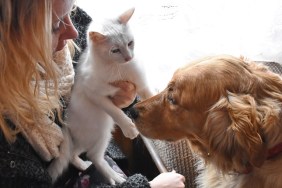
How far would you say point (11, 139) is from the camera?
3.43ft

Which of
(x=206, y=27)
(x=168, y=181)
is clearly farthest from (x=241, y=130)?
(x=206, y=27)

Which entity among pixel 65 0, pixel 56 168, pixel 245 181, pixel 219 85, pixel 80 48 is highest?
pixel 65 0

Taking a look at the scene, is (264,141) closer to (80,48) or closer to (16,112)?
(16,112)

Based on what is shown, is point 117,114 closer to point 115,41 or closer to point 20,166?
point 115,41

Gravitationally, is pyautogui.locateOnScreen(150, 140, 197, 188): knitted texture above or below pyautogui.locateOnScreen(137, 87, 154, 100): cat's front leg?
below

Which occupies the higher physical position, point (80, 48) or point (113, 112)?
point (80, 48)

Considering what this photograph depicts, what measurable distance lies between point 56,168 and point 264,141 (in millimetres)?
652

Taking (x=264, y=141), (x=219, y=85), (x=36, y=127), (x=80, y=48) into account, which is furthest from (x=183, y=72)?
(x=80, y=48)

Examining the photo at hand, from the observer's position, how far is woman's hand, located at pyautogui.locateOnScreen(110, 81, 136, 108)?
4.69 feet

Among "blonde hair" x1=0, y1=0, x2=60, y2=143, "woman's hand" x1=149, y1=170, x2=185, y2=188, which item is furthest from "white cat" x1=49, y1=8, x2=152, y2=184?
"blonde hair" x1=0, y1=0, x2=60, y2=143

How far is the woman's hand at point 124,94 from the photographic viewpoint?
1.43 metres

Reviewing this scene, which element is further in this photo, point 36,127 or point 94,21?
point 94,21

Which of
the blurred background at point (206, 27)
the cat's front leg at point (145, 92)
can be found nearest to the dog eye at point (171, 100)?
the cat's front leg at point (145, 92)

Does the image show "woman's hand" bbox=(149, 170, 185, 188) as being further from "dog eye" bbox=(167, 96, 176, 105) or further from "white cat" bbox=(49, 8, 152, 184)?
"dog eye" bbox=(167, 96, 176, 105)
